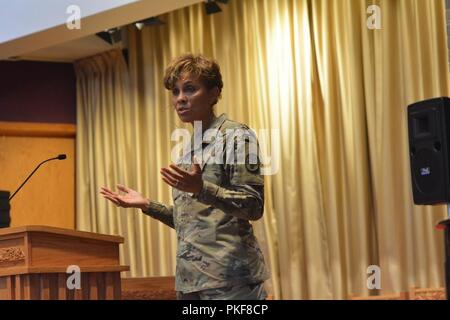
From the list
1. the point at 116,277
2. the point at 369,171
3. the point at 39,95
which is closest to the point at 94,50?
the point at 39,95

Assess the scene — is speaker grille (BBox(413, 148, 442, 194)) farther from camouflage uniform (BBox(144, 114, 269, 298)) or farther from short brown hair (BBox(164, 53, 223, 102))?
short brown hair (BBox(164, 53, 223, 102))

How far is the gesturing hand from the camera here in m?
2.62

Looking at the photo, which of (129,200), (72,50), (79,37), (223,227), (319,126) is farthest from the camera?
(72,50)

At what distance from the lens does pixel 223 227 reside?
9.21 feet

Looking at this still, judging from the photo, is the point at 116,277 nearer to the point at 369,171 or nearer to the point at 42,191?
the point at 369,171

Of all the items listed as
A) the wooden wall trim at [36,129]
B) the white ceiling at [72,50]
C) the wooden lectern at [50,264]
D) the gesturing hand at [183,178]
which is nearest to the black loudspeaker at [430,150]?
the gesturing hand at [183,178]

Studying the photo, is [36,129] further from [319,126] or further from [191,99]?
[191,99]

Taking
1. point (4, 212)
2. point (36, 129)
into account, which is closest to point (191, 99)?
point (4, 212)

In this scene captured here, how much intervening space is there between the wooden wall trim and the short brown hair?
485cm

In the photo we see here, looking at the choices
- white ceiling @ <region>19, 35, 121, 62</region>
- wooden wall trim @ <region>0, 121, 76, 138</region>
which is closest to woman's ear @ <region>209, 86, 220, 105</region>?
white ceiling @ <region>19, 35, 121, 62</region>

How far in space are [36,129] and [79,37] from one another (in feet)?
4.26

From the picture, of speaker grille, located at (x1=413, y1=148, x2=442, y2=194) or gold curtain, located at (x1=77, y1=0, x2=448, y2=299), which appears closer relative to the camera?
speaker grille, located at (x1=413, y1=148, x2=442, y2=194)

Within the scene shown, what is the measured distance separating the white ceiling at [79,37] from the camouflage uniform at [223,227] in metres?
3.31
